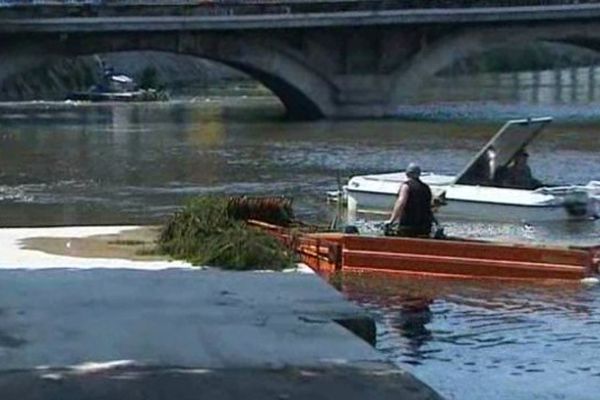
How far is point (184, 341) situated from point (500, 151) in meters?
19.2

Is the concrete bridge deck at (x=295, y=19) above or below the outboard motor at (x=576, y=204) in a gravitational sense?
above

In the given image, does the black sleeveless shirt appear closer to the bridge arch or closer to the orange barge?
the orange barge

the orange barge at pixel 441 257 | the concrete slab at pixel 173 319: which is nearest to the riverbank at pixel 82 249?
the concrete slab at pixel 173 319

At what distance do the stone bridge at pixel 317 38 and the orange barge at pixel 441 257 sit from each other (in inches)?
1664

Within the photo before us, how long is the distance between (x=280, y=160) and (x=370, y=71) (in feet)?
75.7

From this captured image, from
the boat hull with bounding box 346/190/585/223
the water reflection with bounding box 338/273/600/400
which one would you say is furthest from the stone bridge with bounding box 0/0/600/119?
the water reflection with bounding box 338/273/600/400

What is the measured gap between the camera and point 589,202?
31.2 meters

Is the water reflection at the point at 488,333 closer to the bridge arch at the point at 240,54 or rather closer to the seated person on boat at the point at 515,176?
the seated person on boat at the point at 515,176

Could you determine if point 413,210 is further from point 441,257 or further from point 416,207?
point 441,257

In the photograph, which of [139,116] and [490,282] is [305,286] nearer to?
[490,282]

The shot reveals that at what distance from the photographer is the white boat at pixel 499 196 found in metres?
30.6

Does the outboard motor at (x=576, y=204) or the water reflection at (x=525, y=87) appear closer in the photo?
the outboard motor at (x=576, y=204)

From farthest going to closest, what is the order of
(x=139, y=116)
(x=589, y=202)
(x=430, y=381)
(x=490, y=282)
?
1. (x=139, y=116)
2. (x=589, y=202)
3. (x=490, y=282)
4. (x=430, y=381)

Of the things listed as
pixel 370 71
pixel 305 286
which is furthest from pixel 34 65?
pixel 305 286
